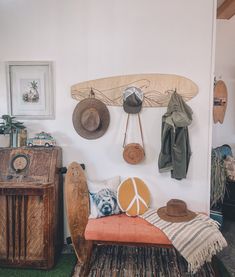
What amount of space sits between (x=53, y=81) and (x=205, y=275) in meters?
2.22

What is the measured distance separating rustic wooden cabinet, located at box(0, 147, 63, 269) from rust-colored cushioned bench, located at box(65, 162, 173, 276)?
0.50 feet

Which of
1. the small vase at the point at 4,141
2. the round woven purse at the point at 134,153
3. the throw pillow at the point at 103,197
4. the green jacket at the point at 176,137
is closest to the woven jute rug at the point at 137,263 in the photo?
the throw pillow at the point at 103,197

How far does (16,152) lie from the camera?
7.72 feet

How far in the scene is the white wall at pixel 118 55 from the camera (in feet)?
7.92

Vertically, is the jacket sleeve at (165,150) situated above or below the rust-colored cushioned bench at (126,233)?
above

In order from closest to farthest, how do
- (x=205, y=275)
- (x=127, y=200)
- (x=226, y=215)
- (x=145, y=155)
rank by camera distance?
(x=205, y=275) → (x=127, y=200) → (x=145, y=155) → (x=226, y=215)

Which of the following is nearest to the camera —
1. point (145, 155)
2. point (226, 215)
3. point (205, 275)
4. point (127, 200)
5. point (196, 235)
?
point (196, 235)

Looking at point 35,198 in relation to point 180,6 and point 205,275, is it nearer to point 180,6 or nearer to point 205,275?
point 205,275

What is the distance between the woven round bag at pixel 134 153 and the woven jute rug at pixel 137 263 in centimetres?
89

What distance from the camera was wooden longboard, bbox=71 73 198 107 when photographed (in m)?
2.44

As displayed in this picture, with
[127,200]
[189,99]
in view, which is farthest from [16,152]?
[189,99]

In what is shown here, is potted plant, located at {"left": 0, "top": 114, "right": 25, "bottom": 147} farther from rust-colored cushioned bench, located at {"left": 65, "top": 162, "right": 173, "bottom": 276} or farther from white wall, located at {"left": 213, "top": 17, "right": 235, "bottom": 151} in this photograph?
white wall, located at {"left": 213, "top": 17, "right": 235, "bottom": 151}

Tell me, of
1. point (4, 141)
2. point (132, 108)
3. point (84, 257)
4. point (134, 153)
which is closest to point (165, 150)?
point (134, 153)

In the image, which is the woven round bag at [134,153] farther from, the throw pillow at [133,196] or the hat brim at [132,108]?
the hat brim at [132,108]
